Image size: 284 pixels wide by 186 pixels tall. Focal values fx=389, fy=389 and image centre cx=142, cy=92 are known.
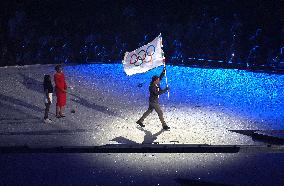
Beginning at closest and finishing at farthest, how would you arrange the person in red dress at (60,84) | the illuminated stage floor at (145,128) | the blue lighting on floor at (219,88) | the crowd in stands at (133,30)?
the illuminated stage floor at (145,128), the person in red dress at (60,84), the blue lighting on floor at (219,88), the crowd in stands at (133,30)

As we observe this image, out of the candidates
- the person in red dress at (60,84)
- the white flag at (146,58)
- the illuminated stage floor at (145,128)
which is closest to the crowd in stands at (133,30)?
the illuminated stage floor at (145,128)

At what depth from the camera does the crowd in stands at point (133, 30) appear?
29438 mm

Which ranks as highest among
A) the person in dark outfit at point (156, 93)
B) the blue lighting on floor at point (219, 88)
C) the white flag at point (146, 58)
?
the white flag at point (146, 58)

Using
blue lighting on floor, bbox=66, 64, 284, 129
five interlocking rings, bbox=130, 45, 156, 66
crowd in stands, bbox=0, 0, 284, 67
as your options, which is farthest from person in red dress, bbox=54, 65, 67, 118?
crowd in stands, bbox=0, 0, 284, 67

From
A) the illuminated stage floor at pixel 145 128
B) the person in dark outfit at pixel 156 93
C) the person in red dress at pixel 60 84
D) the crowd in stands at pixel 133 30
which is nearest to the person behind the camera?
the illuminated stage floor at pixel 145 128

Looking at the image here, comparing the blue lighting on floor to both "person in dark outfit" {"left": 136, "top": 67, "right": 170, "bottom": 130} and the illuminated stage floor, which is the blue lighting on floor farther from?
"person in dark outfit" {"left": 136, "top": 67, "right": 170, "bottom": 130}

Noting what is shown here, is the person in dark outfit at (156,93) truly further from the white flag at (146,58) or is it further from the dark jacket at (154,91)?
the white flag at (146,58)

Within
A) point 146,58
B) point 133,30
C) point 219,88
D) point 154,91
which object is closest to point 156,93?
point 154,91

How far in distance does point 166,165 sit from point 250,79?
14649mm

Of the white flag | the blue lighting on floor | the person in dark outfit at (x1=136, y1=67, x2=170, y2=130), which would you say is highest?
the white flag

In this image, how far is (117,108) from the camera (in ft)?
48.3

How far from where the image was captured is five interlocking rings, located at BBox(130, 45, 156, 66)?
12.5 meters

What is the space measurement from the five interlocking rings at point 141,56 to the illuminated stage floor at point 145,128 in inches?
76.3

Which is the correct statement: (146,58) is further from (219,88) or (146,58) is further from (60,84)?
(219,88)
